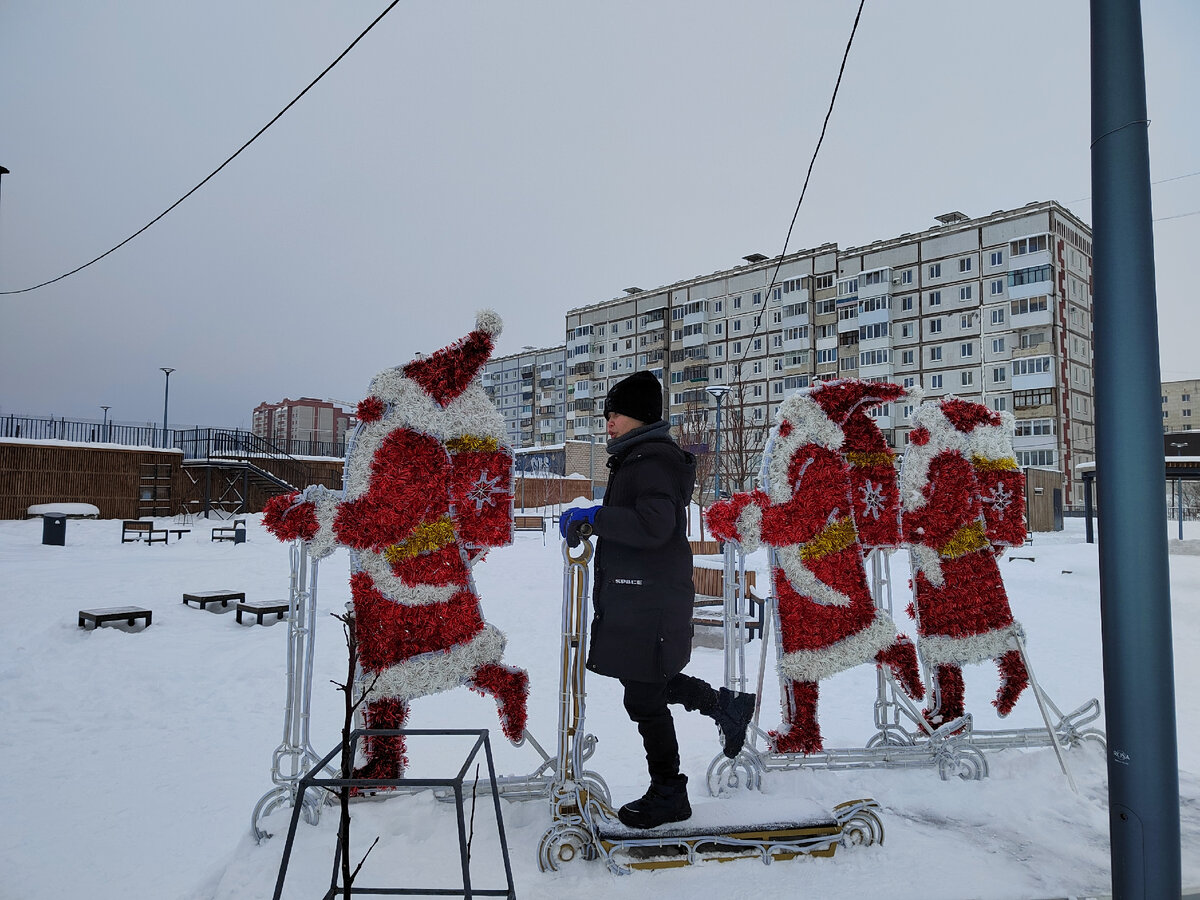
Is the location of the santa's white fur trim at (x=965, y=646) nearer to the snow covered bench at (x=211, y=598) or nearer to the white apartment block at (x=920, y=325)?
the snow covered bench at (x=211, y=598)

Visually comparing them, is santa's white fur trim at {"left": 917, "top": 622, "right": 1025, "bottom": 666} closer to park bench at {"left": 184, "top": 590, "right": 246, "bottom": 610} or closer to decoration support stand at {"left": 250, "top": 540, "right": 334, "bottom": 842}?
decoration support stand at {"left": 250, "top": 540, "right": 334, "bottom": 842}

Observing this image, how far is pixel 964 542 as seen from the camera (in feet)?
15.4

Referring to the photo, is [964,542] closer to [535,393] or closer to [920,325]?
[920,325]

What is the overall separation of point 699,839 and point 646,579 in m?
1.17

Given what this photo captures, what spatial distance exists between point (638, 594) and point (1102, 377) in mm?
1917

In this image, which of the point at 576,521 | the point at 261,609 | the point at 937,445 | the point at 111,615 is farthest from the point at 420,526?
the point at 111,615

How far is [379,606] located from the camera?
12.0 feet

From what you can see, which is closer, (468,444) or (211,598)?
(468,444)

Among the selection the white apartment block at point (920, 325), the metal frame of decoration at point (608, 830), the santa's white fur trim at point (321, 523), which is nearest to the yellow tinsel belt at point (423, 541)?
the santa's white fur trim at point (321, 523)

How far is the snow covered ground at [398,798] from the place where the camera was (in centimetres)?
307

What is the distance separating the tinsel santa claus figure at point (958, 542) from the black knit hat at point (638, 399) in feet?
7.20

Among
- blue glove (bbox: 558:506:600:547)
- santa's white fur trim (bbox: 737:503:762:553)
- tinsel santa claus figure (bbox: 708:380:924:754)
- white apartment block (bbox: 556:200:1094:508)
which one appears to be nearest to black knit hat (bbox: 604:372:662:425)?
blue glove (bbox: 558:506:600:547)

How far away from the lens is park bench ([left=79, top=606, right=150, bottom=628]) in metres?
7.94

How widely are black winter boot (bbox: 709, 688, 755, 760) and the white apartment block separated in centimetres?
2593
